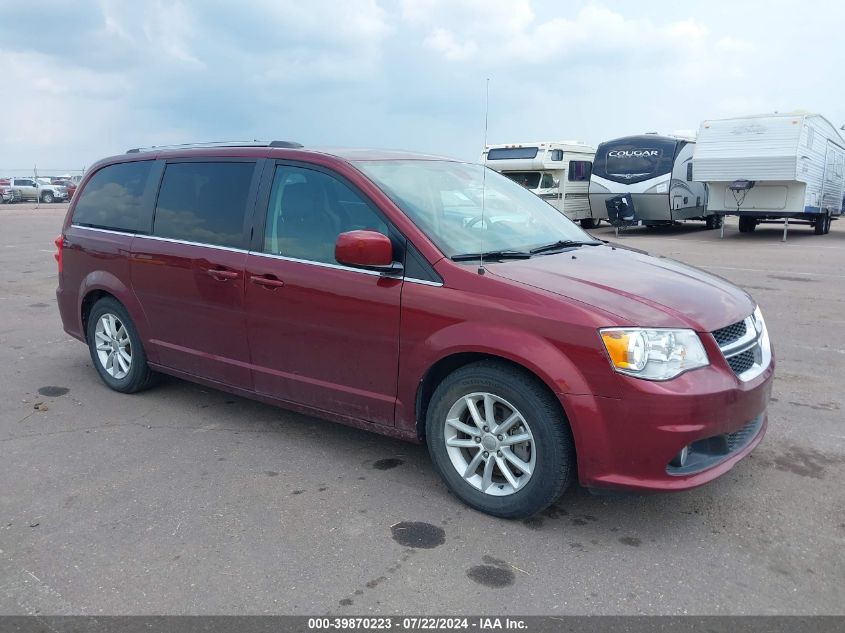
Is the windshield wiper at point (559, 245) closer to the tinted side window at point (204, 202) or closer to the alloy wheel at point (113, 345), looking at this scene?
the tinted side window at point (204, 202)

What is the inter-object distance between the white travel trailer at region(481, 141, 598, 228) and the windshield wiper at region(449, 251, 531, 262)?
1680cm

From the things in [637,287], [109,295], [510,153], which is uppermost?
[510,153]

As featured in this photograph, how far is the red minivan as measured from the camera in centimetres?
316

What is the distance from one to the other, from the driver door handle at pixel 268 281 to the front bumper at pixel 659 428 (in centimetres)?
182

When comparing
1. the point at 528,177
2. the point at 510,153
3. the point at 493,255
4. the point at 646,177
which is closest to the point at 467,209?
the point at 493,255

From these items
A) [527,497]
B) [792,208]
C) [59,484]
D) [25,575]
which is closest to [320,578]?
[527,497]

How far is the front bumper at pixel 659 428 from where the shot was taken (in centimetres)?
306

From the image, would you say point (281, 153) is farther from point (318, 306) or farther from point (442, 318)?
point (442, 318)

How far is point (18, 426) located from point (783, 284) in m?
10.1

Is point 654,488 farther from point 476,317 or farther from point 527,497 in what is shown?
point 476,317

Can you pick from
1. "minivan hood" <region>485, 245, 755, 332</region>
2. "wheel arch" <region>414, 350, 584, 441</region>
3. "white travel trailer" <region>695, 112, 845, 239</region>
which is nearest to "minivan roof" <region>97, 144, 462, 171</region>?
"minivan hood" <region>485, 245, 755, 332</region>

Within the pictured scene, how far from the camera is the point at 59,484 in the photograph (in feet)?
12.8

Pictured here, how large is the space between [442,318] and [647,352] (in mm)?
982

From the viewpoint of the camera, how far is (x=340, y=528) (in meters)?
3.42
